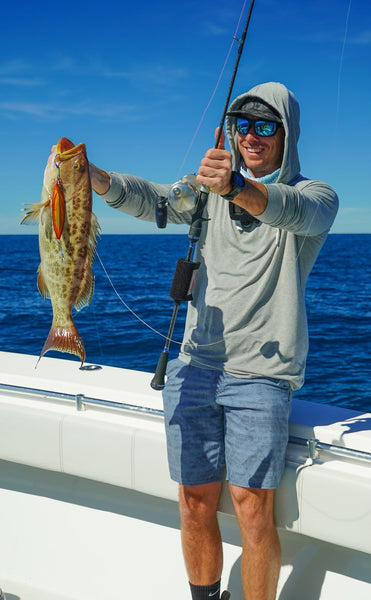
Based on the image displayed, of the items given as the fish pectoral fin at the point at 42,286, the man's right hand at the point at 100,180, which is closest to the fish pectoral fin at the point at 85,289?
the fish pectoral fin at the point at 42,286

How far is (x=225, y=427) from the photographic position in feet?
7.95

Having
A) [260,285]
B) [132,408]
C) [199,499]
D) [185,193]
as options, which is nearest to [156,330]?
[132,408]

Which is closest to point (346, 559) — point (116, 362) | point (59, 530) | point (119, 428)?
point (119, 428)

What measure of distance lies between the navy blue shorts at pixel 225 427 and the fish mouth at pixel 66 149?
3.32 ft

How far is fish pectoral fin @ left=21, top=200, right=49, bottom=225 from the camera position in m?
1.91

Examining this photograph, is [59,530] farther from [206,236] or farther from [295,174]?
[295,174]

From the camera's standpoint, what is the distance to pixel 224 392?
7.79 feet

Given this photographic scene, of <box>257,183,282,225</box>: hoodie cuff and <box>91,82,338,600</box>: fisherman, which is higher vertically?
<box>257,183,282,225</box>: hoodie cuff

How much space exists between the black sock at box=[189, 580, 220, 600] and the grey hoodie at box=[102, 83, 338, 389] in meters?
0.89

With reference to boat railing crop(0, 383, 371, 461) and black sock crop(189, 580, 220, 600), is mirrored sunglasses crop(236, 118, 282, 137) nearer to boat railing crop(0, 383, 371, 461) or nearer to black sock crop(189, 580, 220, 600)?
boat railing crop(0, 383, 371, 461)

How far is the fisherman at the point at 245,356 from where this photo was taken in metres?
2.29

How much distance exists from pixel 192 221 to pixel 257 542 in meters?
1.25

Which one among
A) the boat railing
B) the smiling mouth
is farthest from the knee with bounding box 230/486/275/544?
the smiling mouth

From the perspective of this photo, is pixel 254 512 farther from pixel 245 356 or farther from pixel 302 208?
pixel 302 208
